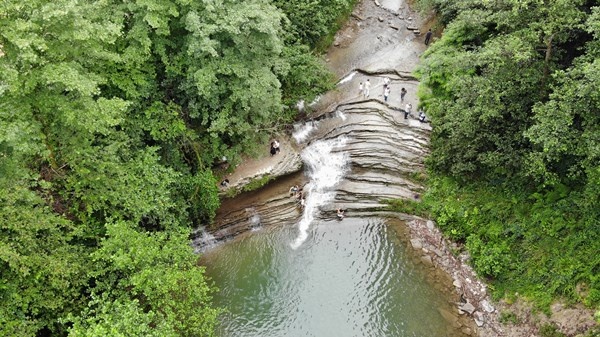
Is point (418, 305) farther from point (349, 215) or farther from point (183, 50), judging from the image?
point (183, 50)

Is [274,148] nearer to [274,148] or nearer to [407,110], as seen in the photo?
[274,148]

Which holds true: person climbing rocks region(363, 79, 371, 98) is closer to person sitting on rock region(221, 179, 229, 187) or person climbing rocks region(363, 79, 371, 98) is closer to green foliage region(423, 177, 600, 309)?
green foliage region(423, 177, 600, 309)

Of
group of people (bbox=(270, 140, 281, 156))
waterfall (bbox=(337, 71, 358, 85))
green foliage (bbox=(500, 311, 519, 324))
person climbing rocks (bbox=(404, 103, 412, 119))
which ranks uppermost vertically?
waterfall (bbox=(337, 71, 358, 85))

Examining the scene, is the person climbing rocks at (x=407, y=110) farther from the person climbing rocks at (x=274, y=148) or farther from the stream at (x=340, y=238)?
the person climbing rocks at (x=274, y=148)

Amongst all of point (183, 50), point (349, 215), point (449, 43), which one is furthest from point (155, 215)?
point (449, 43)

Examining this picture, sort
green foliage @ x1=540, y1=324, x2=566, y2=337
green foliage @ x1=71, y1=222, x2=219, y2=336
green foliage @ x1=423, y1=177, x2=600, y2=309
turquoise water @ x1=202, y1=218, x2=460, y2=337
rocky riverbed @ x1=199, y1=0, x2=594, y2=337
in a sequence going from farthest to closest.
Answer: rocky riverbed @ x1=199, y1=0, x2=594, y2=337 < turquoise water @ x1=202, y1=218, x2=460, y2=337 < green foliage @ x1=423, y1=177, x2=600, y2=309 < green foliage @ x1=540, y1=324, x2=566, y2=337 < green foliage @ x1=71, y1=222, x2=219, y2=336

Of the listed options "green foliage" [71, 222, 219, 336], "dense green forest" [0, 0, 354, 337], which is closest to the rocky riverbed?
"dense green forest" [0, 0, 354, 337]
